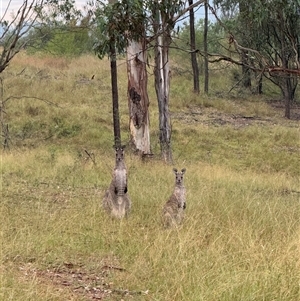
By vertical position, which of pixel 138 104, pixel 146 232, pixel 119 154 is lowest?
pixel 146 232

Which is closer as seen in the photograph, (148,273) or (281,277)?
(281,277)

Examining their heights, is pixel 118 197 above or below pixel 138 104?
below

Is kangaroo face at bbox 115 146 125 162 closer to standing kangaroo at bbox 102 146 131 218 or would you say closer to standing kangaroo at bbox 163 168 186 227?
standing kangaroo at bbox 102 146 131 218

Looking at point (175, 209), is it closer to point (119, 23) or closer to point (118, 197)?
point (118, 197)

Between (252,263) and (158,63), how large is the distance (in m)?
9.41

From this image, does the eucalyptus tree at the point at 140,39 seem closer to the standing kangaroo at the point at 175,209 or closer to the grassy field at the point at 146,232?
the grassy field at the point at 146,232

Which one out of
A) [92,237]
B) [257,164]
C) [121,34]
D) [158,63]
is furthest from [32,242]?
[257,164]

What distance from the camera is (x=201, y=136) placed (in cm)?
1670

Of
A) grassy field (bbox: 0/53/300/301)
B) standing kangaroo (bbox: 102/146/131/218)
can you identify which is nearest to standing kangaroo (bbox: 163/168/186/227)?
grassy field (bbox: 0/53/300/301)

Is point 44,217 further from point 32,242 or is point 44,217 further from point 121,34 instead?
point 121,34

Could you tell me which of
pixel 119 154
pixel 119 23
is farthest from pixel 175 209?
pixel 119 23

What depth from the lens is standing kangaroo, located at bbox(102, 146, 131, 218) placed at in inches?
234

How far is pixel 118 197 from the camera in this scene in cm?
605

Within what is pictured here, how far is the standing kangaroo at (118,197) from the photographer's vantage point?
5.95 meters
